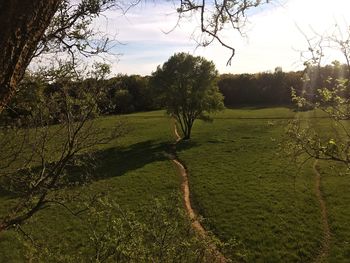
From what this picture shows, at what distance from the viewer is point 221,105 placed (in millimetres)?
54281

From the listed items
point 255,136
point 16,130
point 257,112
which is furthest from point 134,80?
point 16,130

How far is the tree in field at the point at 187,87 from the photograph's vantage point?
52.1 metres

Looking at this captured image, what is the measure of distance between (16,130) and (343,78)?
9.05 m

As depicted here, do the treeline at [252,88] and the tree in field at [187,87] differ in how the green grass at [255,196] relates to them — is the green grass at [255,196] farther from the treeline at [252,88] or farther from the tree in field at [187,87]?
the treeline at [252,88]

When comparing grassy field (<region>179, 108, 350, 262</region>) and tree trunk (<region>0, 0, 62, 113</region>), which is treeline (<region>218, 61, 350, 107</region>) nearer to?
→ grassy field (<region>179, 108, 350, 262</region>)

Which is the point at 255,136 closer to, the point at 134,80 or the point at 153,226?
the point at 134,80

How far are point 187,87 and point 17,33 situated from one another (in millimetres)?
49910

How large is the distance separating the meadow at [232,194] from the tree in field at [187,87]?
386cm

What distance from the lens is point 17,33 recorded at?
107 inches

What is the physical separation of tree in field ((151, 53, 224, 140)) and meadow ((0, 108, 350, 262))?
3.86 m

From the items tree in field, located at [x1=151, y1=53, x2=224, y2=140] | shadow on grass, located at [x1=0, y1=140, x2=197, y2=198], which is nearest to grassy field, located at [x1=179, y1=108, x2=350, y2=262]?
shadow on grass, located at [x1=0, y1=140, x2=197, y2=198]

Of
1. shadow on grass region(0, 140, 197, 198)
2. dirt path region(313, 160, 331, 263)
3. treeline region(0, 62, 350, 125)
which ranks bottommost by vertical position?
dirt path region(313, 160, 331, 263)

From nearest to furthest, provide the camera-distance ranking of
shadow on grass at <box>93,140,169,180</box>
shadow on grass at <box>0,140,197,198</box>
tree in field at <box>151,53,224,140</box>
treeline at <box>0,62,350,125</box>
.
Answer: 1. treeline at <box>0,62,350,125</box>
2. shadow on grass at <box>0,140,197,198</box>
3. shadow on grass at <box>93,140,169,180</box>
4. tree in field at <box>151,53,224,140</box>

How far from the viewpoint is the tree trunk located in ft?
8.66
